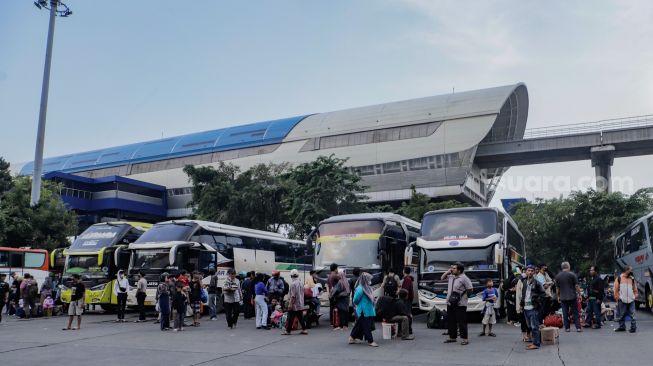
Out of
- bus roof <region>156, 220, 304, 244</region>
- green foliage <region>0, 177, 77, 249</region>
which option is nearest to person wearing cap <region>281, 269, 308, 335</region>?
bus roof <region>156, 220, 304, 244</region>

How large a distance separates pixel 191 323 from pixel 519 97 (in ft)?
213

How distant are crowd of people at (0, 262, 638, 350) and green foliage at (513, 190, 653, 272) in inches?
A: 931

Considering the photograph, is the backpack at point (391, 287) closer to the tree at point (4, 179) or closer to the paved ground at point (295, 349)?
the paved ground at point (295, 349)

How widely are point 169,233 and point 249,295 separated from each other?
4021 millimetres

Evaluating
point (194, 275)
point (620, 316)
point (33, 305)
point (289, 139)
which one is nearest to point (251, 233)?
point (194, 275)

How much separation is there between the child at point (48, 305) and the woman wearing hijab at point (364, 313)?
14.9 meters

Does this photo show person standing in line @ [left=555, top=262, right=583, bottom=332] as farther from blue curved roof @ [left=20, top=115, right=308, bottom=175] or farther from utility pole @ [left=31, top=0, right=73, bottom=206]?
blue curved roof @ [left=20, top=115, right=308, bottom=175]

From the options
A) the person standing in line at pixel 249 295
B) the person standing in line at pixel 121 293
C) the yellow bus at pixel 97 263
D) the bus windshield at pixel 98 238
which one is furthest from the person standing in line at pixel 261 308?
the bus windshield at pixel 98 238

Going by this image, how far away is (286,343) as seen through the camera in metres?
12.7

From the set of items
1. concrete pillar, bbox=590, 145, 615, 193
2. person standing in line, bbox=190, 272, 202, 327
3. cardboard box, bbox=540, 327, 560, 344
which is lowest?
cardboard box, bbox=540, 327, 560, 344

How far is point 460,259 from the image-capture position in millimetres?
17062

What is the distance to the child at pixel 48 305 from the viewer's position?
22141mm

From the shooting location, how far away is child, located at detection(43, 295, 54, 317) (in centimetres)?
2214

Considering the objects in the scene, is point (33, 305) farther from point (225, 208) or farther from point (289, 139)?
point (289, 139)
